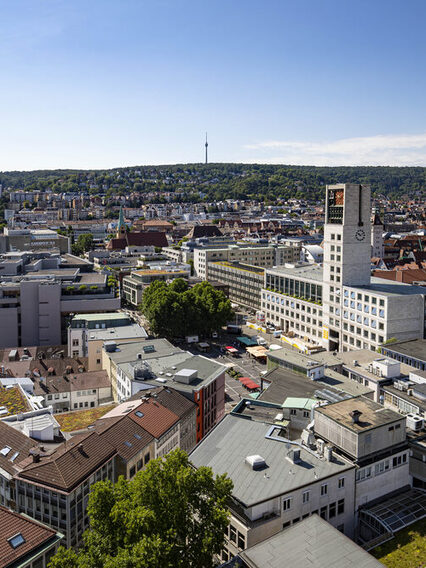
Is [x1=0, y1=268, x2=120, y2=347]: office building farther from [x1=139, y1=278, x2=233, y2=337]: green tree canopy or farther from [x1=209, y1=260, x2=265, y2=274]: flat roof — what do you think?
[x1=209, y1=260, x2=265, y2=274]: flat roof

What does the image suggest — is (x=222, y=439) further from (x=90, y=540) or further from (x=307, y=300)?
(x=307, y=300)

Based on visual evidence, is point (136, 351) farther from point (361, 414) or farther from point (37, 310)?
point (361, 414)

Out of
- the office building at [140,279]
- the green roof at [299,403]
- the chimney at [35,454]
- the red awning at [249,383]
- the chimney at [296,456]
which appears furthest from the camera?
the office building at [140,279]

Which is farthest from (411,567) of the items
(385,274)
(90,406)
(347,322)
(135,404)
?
(385,274)

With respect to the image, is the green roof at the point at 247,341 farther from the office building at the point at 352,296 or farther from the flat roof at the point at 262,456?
the flat roof at the point at 262,456

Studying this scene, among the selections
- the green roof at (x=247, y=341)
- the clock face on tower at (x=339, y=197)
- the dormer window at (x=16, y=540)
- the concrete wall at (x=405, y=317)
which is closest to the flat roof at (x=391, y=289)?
the concrete wall at (x=405, y=317)

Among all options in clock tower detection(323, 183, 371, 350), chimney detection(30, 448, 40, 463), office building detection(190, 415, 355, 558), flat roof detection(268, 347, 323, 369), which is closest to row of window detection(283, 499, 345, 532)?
office building detection(190, 415, 355, 558)
